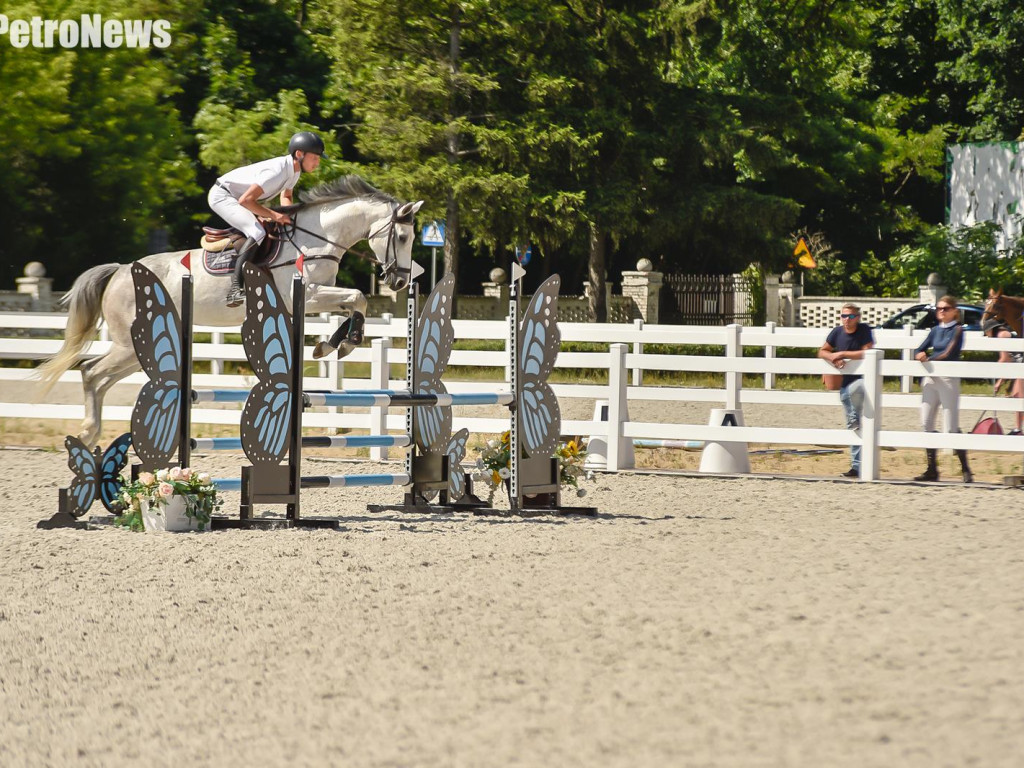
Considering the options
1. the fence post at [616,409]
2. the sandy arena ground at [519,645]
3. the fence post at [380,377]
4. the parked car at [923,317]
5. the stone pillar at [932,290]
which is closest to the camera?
the sandy arena ground at [519,645]

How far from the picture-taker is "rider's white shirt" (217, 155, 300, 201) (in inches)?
415

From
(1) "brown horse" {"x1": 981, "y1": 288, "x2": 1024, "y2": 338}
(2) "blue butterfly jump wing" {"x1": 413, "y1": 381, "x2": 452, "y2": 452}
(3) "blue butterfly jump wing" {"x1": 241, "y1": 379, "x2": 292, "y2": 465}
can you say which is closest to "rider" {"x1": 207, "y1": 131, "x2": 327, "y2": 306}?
(2) "blue butterfly jump wing" {"x1": 413, "y1": 381, "x2": 452, "y2": 452}

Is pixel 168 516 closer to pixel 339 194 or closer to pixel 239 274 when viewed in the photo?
pixel 239 274

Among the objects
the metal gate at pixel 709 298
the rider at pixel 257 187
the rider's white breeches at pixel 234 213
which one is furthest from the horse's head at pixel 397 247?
the metal gate at pixel 709 298

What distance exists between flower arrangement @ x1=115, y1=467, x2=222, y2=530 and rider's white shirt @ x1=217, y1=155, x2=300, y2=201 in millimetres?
2724

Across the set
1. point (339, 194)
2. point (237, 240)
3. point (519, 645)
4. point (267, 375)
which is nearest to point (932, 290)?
point (339, 194)

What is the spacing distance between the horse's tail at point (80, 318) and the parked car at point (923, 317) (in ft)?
48.7

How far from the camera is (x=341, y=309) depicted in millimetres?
11133

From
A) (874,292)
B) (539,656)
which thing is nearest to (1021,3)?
(874,292)

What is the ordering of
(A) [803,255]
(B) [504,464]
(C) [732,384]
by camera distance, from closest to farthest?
1. (B) [504,464]
2. (C) [732,384]
3. (A) [803,255]

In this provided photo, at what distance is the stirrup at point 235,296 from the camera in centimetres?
1141

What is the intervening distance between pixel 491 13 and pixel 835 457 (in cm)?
1989

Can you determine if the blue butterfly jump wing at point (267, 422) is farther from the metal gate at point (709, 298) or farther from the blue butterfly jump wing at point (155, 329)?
the metal gate at point (709, 298)

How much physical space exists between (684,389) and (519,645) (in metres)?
7.40
